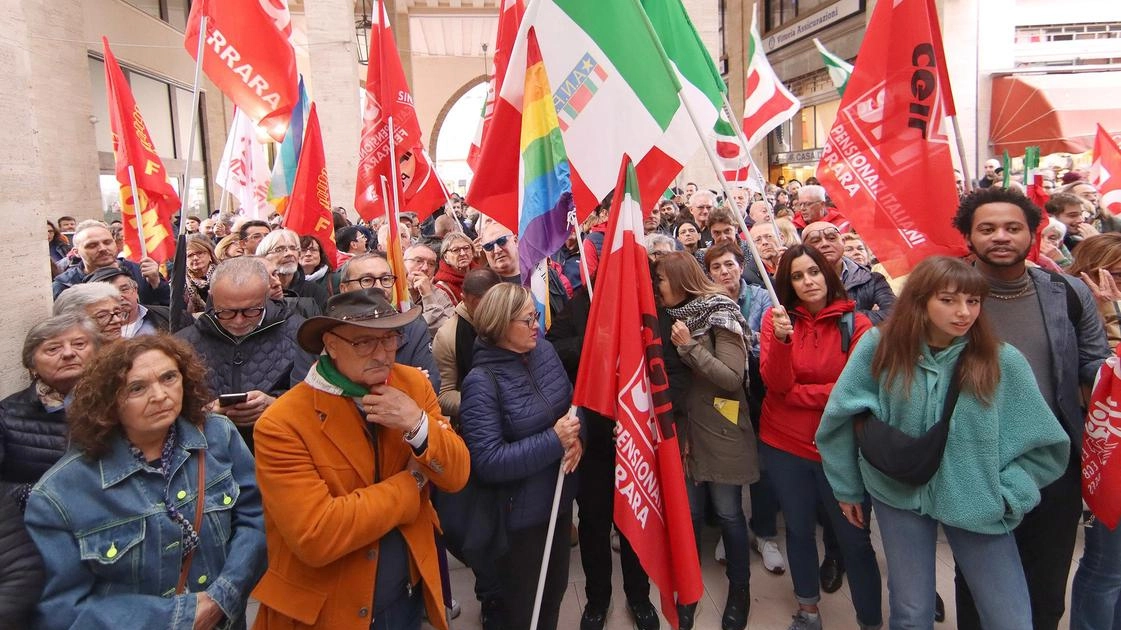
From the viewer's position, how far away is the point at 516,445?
2834 millimetres

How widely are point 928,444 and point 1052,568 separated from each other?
0.92 meters

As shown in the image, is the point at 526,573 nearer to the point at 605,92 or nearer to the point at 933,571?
the point at 933,571

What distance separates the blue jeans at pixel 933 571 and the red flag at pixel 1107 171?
6686 millimetres

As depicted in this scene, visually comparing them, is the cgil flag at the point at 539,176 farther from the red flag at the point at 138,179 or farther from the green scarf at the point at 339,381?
the red flag at the point at 138,179

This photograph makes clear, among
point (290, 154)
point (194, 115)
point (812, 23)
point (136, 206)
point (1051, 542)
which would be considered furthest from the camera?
point (812, 23)

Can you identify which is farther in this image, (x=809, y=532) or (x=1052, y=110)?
(x=1052, y=110)

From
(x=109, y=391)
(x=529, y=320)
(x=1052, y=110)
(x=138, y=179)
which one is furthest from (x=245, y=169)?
(x=1052, y=110)

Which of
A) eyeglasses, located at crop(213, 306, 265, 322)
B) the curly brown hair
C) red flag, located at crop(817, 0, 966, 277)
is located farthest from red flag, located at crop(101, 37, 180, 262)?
red flag, located at crop(817, 0, 966, 277)

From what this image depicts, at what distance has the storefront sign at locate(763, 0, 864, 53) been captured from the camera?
1925 centimetres

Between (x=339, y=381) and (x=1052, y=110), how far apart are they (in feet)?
65.0

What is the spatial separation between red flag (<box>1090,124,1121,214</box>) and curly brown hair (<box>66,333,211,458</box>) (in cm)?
869

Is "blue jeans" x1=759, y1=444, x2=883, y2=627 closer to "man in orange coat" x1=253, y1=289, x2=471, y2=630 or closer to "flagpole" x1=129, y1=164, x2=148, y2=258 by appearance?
"man in orange coat" x1=253, y1=289, x2=471, y2=630

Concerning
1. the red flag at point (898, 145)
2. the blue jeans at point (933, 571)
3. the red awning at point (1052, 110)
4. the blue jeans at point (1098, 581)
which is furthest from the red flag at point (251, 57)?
the red awning at point (1052, 110)

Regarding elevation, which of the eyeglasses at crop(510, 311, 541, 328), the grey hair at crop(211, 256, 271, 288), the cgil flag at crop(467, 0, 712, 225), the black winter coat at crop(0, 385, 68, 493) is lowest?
the black winter coat at crop(0, 385, 68, 493)
